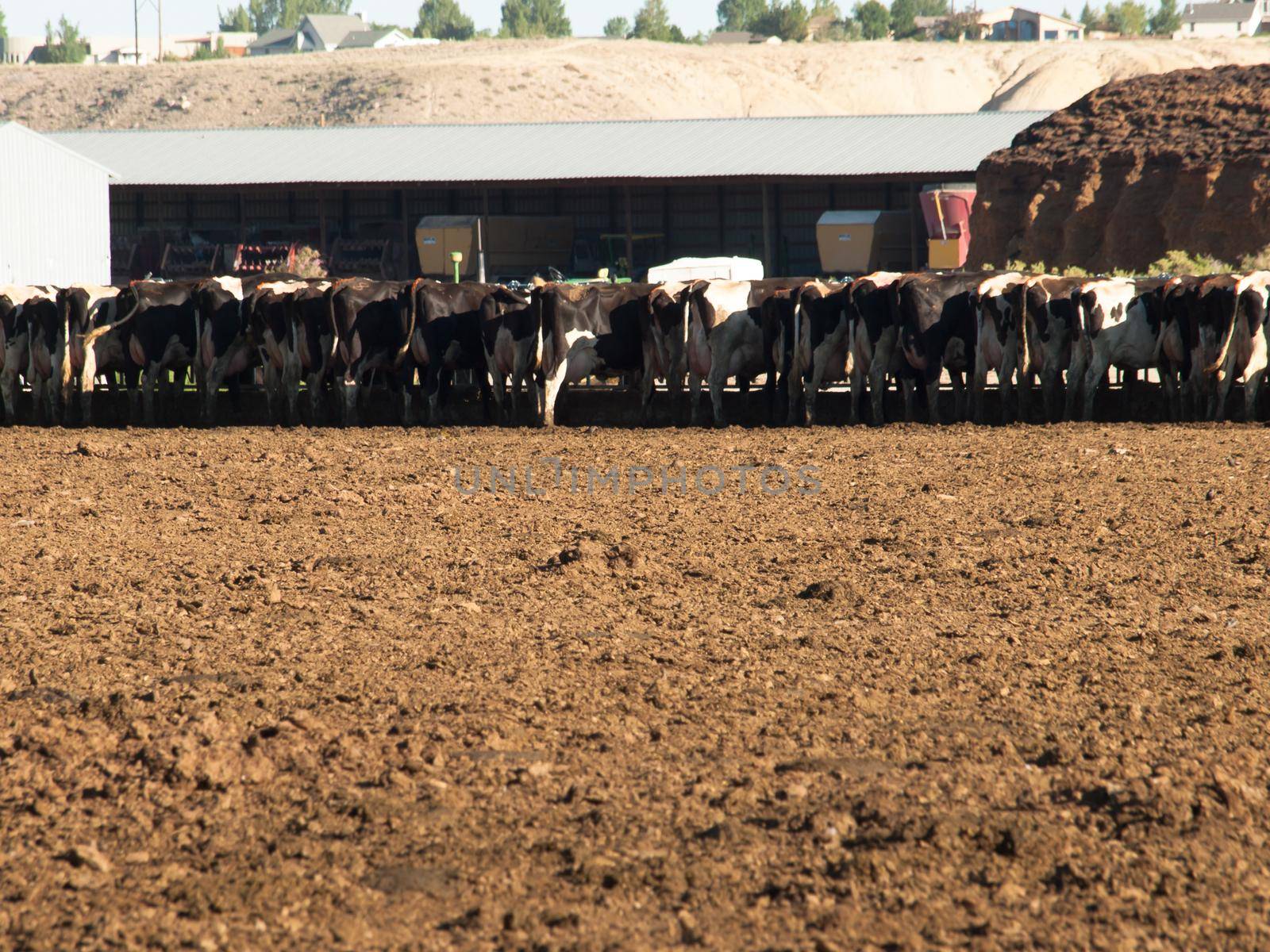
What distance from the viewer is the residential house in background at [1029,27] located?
14388cm

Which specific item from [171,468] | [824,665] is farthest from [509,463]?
[824,665]

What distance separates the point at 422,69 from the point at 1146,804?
89.6 m

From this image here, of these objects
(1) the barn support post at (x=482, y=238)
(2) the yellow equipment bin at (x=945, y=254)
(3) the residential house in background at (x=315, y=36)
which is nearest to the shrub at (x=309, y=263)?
(1) the barn support post at (x=482, y=238)

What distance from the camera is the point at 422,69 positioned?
89.2 meters

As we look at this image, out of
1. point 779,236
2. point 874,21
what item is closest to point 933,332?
point 779,236

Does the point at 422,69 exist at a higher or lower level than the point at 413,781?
higher

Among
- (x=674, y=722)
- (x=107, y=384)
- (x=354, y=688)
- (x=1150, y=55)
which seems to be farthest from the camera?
(x=1150, y=55)

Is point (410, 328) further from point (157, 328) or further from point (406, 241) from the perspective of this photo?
point (406, 241)

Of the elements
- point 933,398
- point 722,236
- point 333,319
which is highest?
point 722,236

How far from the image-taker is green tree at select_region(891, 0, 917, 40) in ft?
452

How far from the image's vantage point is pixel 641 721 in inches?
210

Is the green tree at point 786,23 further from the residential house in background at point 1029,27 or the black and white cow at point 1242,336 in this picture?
the black and white cow at point 1242,336

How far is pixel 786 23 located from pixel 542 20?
33.9 m

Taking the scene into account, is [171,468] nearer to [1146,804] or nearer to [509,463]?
[509,463]
